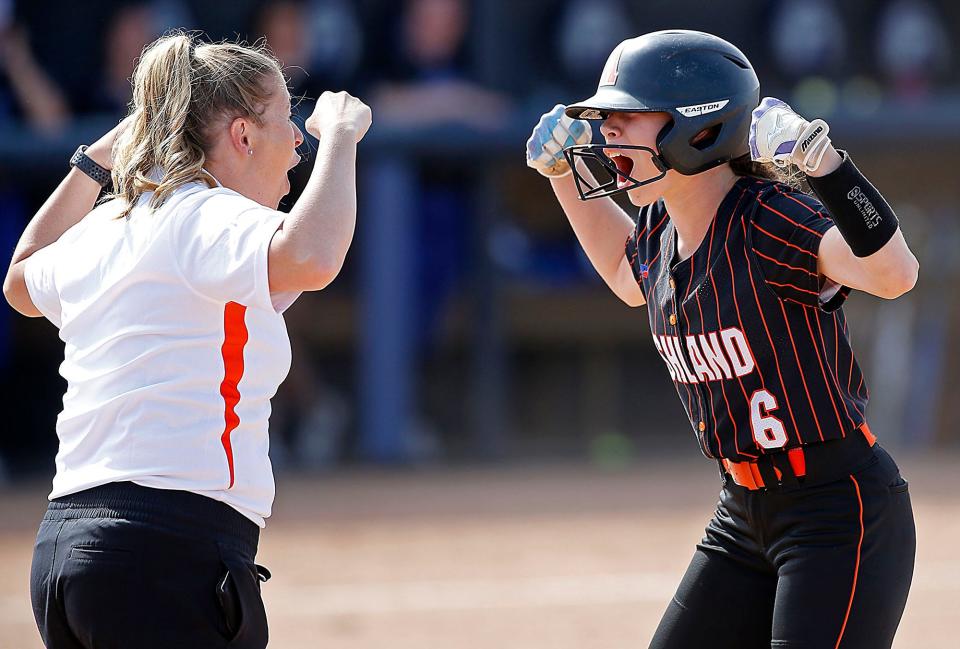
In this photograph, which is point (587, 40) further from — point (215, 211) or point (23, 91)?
point (215, 211)

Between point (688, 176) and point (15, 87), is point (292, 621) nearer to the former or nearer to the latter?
point (688, 176)

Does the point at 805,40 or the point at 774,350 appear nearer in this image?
the point at 774,350

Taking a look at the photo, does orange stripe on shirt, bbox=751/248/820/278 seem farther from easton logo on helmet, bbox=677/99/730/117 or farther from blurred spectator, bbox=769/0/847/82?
blurred spectator, bbox=769/0/847/82

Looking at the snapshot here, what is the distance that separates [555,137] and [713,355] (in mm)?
731

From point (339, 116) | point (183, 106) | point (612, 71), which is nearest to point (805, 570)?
point (612, 71)

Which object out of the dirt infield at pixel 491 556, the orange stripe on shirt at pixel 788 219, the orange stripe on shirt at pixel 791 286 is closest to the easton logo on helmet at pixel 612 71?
the orange stripe on shirt at pixel 788 219

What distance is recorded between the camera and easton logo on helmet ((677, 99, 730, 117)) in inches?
106

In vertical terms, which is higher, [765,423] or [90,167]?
[90,167]

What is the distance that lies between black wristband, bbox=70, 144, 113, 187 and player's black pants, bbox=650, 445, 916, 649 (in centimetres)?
155

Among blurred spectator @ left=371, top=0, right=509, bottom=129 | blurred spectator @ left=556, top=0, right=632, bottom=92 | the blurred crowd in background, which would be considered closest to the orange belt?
the blurred crowd in background

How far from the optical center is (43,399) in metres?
11.1

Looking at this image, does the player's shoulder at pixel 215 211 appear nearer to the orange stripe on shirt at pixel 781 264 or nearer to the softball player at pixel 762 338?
the softball player at pixel 762 338

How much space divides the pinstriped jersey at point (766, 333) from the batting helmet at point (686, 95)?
0.43ft

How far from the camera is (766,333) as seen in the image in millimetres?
2619
